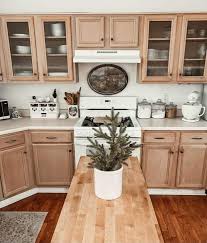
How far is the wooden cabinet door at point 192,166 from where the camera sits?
8.58 feet

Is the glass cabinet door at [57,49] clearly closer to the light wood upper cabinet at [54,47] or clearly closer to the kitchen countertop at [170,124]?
the light wood upper cabinet at [54,47]

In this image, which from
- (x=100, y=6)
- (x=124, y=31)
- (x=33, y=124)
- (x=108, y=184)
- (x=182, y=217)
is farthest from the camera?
(x=100, y=6)

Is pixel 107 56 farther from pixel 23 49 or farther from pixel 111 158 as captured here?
pixel 111 158

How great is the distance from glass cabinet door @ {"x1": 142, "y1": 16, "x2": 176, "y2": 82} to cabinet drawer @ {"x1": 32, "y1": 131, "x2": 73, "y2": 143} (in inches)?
47.1

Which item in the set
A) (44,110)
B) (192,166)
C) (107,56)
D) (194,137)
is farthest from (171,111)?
(44,110)

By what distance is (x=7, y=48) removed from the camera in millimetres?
2660

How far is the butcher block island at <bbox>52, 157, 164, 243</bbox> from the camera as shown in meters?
0.98

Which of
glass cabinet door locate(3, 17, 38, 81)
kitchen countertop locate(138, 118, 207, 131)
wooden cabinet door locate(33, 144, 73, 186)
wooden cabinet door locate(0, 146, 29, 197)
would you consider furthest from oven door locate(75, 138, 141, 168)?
glass cabinet door locate(3, 17, 38, 81)

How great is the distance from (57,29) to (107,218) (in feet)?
7.60

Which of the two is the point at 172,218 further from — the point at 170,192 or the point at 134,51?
the point at 134,51

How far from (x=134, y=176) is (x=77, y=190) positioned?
16.2 inches

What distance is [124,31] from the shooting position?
2555mm

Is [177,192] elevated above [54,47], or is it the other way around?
[54,47]

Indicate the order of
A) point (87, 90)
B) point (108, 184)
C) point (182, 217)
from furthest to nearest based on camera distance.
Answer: point (87, 90), point (182, 217), point (108, 184)
